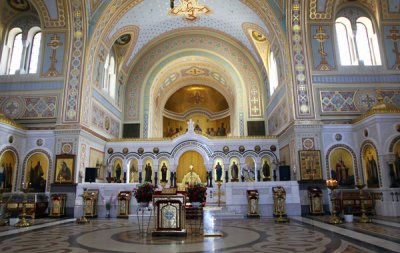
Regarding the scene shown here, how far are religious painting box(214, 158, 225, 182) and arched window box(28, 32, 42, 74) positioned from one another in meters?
12.4

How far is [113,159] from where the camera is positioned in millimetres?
20766

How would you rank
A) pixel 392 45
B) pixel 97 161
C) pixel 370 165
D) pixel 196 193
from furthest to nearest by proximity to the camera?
1. pixel 97 161
2. pixel 392 45
3. pixel 370 165
4. pixel 196 193

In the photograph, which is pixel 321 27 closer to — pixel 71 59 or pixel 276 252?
pixel 71 59

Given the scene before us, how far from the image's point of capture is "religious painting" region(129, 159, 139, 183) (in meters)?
21.3

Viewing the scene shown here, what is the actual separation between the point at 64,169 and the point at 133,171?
20.3 ft

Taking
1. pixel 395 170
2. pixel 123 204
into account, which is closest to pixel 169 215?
pixel 123 204

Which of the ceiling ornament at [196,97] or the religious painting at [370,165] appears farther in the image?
the ceiling ornament at [196,97]

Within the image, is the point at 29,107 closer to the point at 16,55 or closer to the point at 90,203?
the point at 16,55

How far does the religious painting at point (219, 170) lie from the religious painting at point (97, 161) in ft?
23.9

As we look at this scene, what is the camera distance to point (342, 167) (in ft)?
50.3

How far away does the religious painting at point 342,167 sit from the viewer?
15086 millimetres

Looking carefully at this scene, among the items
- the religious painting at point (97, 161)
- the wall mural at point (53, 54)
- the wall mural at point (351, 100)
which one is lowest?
the religious painting at point (97, 161)

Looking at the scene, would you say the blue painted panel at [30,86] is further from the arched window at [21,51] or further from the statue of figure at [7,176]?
the statue of figure at [7,176]

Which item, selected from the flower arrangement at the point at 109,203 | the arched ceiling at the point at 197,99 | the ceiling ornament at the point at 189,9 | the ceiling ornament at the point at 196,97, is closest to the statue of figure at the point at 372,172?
the flower arrangement at the point at 109,203
